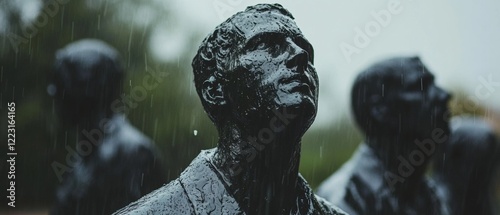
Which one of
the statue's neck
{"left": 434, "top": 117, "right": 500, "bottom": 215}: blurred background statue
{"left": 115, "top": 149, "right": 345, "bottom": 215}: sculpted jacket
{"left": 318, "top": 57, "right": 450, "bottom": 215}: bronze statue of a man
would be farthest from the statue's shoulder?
{"left": 434, "top": 117, "right": 500, "bottom": 215}: blurred background statue

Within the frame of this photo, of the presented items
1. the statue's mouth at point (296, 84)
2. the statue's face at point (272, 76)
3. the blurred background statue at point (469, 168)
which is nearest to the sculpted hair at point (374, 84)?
the blurred background statue at point (469, 168)

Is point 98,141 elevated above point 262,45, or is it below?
below

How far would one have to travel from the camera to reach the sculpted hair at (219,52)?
423 centimetres

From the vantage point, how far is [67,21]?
53.5ft

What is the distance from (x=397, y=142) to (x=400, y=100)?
0.32 metres

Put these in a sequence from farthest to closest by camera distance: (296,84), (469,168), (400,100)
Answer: (469,168) < (400,100) < (296,84)

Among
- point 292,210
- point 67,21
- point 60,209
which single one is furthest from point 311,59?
point 67,21

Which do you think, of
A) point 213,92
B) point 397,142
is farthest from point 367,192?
point 213,92

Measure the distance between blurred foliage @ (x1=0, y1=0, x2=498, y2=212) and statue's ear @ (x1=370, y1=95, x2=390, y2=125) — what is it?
20.9ft

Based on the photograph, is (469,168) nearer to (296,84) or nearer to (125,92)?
(296,84)

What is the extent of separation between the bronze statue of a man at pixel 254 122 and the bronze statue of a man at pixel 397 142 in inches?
119

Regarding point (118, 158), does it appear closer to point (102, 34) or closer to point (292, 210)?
point (292, 210)

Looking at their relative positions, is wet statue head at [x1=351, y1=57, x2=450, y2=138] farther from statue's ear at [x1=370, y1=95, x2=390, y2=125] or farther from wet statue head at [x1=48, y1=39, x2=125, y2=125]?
wet statue head at [x1=48, y1=39, x2=125, y2=125]

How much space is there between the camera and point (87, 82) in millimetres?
7809
